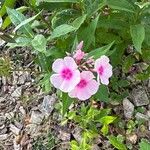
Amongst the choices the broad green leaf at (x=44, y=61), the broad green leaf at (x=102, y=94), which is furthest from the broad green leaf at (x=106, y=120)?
the broad green leaf at (x=44, y=61)

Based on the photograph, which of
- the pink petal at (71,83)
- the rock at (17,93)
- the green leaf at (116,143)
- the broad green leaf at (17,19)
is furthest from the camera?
the rock at (17,93)

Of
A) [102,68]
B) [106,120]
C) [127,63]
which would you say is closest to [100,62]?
[102,68]

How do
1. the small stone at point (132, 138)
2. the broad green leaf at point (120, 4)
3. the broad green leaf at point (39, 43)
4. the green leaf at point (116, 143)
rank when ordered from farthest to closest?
the small stone at point (132, 138), the green leaf at point (116, 143), the broad green leaf at point (120, 4), the broad green leaf at point (39, 43)

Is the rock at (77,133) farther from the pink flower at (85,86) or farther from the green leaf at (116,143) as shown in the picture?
the pink flower at (85,86)

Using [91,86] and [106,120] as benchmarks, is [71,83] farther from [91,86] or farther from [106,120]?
[106,120]

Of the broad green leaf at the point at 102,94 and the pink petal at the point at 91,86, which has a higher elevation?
the pink petal at the point at 91,86
